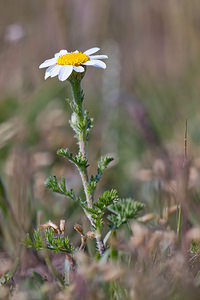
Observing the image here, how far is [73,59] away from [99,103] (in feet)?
7.10

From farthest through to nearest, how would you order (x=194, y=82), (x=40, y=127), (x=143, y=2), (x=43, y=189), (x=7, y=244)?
1. (x=143, y=2)
2. (x=194, y=82)
3. (x=40, y=127)
4. (x=43, y=189)
5. (x=7, y=244)

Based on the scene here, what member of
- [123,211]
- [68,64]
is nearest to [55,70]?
[68,64]

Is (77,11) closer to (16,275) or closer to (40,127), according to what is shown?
(40,127)

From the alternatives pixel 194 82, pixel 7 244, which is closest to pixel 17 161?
pixel 7 244

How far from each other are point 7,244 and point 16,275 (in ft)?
0.86

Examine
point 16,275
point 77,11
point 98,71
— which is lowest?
point 16,275

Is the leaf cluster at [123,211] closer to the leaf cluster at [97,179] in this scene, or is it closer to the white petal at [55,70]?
the leaf cluster at [97,179]

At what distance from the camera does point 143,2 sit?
134 inches

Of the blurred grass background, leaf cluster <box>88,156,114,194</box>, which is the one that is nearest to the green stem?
leaf cluster <box>88,156,114,194</box>

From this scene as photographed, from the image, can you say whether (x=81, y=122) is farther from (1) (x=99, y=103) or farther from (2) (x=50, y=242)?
(1) (x=99, y=103)

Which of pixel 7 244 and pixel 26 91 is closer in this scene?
pixel 7 244

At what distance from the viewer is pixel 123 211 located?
1.08 metres

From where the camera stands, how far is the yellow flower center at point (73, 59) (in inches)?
39.9

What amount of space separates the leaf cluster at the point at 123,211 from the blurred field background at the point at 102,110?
0.21m
